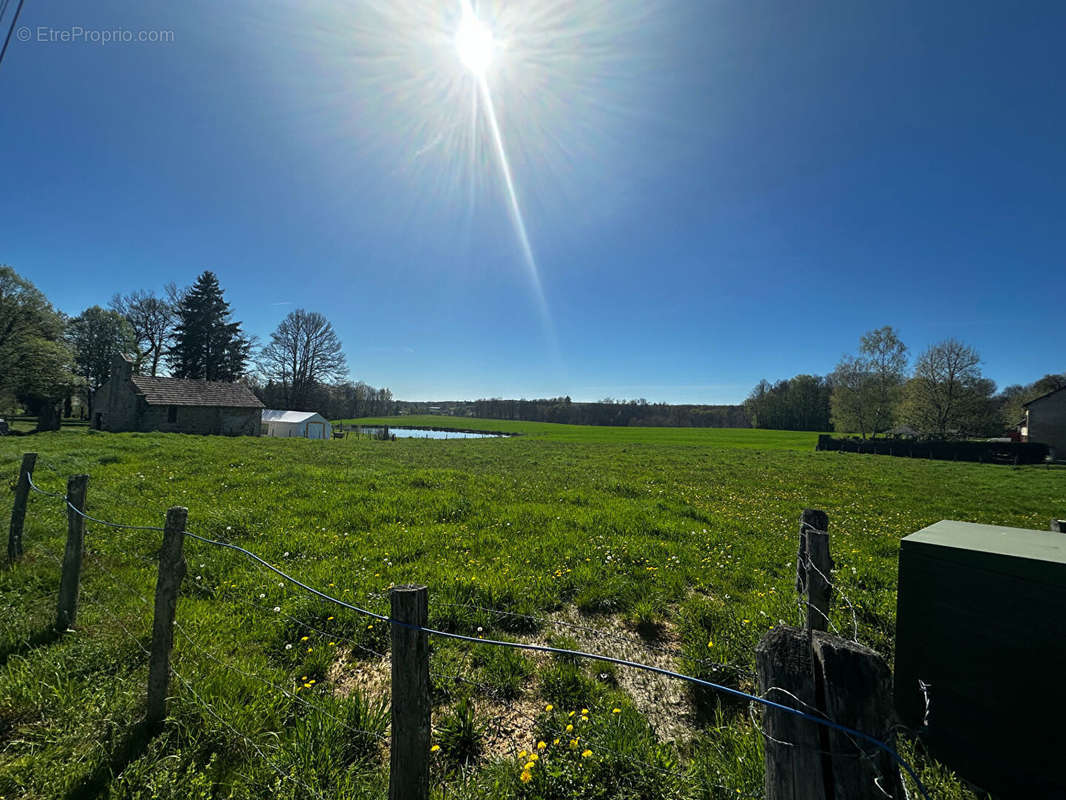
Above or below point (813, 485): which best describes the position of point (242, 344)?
above

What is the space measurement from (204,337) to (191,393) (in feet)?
59.2

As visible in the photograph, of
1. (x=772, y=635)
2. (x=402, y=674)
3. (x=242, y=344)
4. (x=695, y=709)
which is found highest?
(x=242, y=344)

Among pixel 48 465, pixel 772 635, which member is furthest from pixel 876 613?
pixel 48 465

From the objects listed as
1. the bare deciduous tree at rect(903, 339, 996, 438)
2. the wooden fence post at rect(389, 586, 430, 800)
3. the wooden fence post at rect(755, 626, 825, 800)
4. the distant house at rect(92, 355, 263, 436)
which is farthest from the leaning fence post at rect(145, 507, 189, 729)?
the bare deciduous tree at rect(903, 339, 996, 438)

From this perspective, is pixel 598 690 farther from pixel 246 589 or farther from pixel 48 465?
pixel 48 465

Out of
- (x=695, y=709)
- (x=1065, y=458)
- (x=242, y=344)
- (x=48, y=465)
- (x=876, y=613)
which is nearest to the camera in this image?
(x=695, y=709)

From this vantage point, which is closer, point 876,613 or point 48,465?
point 876,613

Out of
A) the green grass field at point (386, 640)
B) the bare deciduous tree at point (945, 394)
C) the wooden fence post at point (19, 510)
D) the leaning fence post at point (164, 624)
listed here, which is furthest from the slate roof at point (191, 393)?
the bare deciduous tree at point (945, 394)

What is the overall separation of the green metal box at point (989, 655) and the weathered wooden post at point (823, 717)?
5.55 ft

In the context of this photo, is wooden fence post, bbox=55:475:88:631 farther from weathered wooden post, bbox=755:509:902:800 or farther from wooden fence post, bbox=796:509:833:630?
wooden fence post, bbox=796:509:833:630

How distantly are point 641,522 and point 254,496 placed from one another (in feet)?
30.3

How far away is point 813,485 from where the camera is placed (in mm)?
16156

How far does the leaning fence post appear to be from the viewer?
9.98ft

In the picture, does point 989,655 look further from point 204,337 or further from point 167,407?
point 204,337
